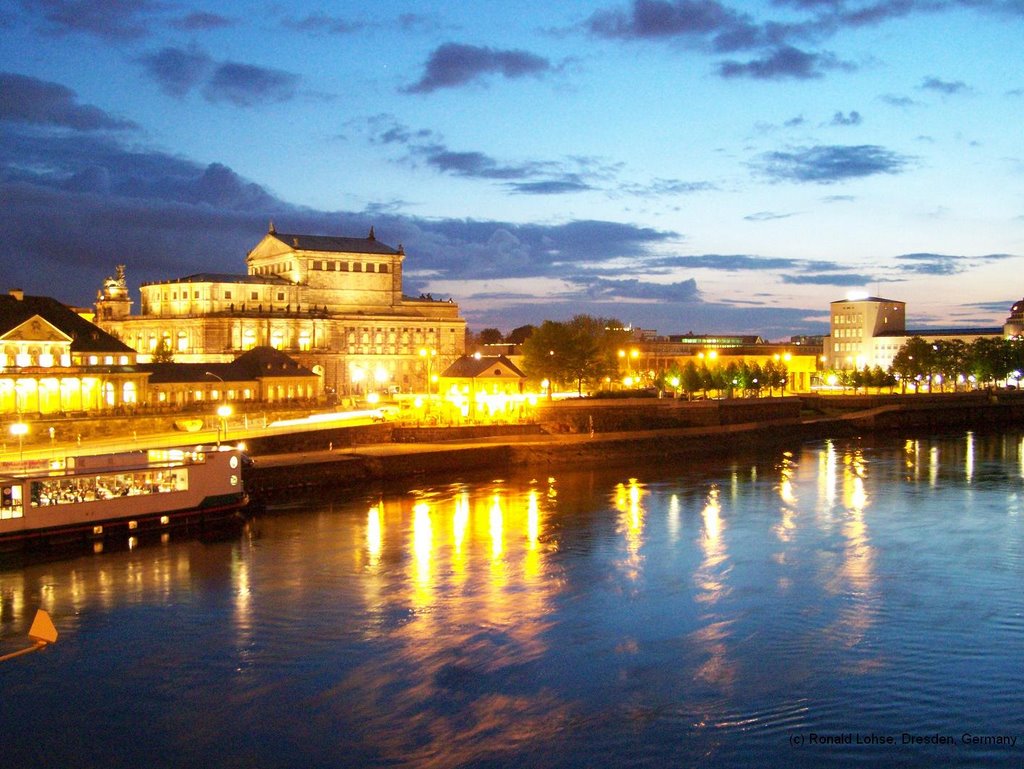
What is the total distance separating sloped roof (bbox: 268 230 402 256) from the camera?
358ft

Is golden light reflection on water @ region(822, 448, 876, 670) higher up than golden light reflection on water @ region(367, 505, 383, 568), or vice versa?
golden light reflection on water @ region(367, 505, 383, 568)

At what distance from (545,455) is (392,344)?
4940cm

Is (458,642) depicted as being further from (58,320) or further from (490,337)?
(490,337)

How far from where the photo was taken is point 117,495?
1516 inches

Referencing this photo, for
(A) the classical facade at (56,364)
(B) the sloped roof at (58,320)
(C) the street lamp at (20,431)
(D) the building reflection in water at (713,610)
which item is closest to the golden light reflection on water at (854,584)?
(D) the building reflection in water at (713,610)

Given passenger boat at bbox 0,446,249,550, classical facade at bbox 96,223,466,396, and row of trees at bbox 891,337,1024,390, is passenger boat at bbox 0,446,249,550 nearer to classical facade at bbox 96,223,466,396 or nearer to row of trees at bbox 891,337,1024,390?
classical facade at bbox 96,223,466,396

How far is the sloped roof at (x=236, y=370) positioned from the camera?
6975 centimetres

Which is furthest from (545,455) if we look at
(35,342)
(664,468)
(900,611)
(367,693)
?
(367,693)

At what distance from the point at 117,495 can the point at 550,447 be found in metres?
30.2

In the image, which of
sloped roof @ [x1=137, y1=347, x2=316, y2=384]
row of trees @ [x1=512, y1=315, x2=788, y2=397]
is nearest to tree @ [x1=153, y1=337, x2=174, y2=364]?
sloped roof @ [x1=137, y1=347, x2=316, y2=384]

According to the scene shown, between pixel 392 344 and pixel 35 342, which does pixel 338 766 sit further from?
pixel 392 344

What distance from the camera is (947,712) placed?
2078 centimetres

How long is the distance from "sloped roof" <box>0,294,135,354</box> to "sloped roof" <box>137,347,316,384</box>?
2.86 m

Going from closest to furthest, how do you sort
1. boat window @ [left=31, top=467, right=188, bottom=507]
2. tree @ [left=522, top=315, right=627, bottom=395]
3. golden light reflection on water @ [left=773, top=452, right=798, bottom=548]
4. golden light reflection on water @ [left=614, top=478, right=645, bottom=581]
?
golden light reflection on water @ [left=614, top=478, right=645, bottom=581]
boat window @ [left=31, top=467, right=188, bottom=507]
golden light reflection on water @ [left=773, top=452, right=798, bottom=548]
tree @ [left=522, top=315, right=627, bottom=395]
